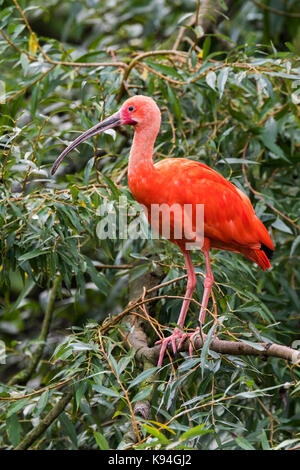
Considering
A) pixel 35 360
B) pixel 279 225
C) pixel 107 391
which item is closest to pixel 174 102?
pixel 279 225

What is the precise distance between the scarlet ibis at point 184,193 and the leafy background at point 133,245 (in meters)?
0.13

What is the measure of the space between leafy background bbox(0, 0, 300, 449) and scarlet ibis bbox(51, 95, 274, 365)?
0.13m

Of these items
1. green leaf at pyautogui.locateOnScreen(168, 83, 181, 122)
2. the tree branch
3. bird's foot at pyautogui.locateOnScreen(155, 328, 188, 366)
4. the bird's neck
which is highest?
the bird's neck

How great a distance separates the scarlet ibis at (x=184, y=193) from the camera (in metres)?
3.30

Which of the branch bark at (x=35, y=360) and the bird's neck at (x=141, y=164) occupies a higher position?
the bird's neck at (x=141, y=164)

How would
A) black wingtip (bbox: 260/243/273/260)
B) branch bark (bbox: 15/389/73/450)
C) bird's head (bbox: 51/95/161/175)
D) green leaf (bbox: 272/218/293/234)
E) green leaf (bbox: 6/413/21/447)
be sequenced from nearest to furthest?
green leaf (bbox: 6/413/21/447), bird's head (bbox: 51/95/161/175), branch bark (bbox: 15/389/73/450), black wingtip (bbox: 260/243/273/260), green leaf (bbox: 272/218/293/234)

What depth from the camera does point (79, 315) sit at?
16.7ft

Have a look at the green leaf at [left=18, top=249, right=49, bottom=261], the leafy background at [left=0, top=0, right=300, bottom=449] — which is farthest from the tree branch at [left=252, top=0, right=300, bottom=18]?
the green leaf at [left=18, top=249, right=49, bottom=261]

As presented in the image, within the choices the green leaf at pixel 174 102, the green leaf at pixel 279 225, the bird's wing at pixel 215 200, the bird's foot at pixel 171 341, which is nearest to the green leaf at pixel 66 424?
the bird's foot at pixel 171 341

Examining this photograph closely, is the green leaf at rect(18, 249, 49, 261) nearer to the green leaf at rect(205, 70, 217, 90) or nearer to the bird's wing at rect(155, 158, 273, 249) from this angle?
the bird's wing at rect(155, 158, 273, 249)

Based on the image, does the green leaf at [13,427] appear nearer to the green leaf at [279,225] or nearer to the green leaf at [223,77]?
the green leaf at [279,225]

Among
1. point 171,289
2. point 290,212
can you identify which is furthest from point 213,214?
point 290,212

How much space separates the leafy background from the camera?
3.08 m

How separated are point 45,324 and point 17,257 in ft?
4.04
